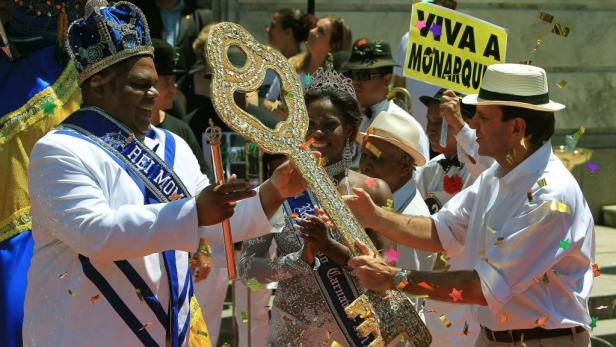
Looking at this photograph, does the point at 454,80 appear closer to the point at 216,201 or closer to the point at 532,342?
the point at 532,342

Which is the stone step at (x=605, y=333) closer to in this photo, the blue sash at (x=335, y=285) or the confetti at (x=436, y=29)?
the confetti at (x=436, y=29)

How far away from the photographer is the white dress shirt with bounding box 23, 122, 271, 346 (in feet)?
14.2

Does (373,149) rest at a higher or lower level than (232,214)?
lower

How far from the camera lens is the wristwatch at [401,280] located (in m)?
4.80

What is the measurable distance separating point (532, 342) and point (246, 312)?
310 centimetres

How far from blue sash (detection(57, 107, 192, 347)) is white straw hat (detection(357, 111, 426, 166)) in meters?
Result: 1.97

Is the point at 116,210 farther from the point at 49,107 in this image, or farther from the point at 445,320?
the point at 445,320

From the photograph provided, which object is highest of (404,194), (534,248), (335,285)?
(534,248)

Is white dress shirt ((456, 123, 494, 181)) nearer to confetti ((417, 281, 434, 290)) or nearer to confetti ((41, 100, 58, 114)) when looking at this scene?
confetti ((417, 281, 434, 290))

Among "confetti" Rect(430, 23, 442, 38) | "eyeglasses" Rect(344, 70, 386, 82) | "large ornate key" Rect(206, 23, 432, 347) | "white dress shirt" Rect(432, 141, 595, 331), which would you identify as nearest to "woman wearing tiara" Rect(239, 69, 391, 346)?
"large ornate key" Rect(206, 23, 432, 347)

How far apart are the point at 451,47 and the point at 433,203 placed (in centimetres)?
90

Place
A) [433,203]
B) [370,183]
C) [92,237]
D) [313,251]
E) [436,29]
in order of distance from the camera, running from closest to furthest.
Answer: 1. [92,237]
2. [313,251]
3. [370,183]
4. [433,203]
5. [436,29]

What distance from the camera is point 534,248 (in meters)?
4.86

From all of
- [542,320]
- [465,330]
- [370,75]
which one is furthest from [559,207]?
[370,75]
